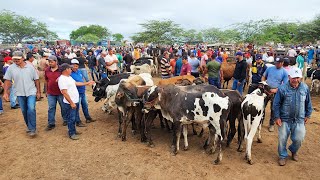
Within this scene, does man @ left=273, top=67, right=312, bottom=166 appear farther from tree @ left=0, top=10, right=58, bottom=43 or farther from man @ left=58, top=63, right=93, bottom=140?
tree @ left=0, top=10, right=58, bottom=43

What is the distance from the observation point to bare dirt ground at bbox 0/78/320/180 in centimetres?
499

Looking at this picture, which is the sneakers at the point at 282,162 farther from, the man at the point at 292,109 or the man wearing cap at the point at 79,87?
the man wearing cap at the point at 79,87

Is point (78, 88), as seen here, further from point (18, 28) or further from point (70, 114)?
point (18, 28)

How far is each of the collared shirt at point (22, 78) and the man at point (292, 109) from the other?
5.78 m

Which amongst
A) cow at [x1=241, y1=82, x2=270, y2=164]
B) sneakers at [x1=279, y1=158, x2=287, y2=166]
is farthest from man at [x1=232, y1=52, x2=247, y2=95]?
sneakers at [x1=279, y1=158, x2=287, y2=166]

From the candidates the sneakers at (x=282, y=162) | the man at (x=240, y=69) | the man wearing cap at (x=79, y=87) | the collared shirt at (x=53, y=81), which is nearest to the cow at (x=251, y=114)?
the sneakers at (x=282, y=162)

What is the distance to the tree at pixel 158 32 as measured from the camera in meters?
29.7

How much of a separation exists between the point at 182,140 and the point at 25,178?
363cm

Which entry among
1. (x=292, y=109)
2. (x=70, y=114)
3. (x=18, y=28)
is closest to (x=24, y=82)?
(x=70, y=114)

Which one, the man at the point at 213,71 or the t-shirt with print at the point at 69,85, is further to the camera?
the man at the point at 213,71

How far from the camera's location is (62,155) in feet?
19.1

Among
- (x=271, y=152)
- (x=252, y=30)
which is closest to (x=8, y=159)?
(x=271, y=152)

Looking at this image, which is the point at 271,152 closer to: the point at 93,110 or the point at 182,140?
the point at 182,140

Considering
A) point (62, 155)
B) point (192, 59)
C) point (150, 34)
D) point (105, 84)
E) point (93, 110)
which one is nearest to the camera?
point (62, 155)
